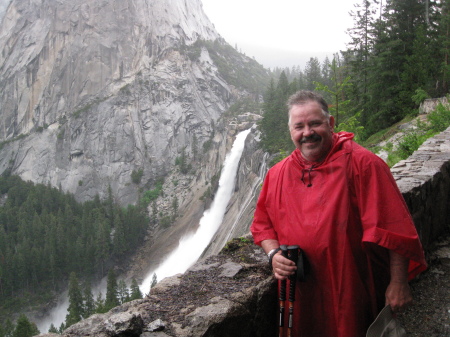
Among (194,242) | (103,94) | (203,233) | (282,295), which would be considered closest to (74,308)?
(194,242)

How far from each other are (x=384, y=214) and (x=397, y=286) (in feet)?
1.64

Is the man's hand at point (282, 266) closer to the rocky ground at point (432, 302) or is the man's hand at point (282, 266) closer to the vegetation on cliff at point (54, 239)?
the rocky ground at point (432, 302)

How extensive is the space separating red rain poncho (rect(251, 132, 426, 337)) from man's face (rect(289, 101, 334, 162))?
7 cm

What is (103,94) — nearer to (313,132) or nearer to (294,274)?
(313,132)

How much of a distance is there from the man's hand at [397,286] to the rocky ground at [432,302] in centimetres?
111

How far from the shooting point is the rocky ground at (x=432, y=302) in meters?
3.20

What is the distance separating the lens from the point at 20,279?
53750 mm

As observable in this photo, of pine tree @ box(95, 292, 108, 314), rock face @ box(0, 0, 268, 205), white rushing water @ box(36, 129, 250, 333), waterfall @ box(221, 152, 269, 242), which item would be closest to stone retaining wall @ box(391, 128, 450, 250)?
waterfall @ box(221, 152, 269, 242)

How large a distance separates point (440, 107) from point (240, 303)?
948 cm

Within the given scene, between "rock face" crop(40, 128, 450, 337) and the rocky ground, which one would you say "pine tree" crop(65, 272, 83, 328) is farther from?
the rocky ground

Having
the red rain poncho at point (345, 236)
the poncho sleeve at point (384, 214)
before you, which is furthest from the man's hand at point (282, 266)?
the poncho sleeve at point (384, 214)

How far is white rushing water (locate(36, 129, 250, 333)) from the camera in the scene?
145 feet

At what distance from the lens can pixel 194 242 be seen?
153ft

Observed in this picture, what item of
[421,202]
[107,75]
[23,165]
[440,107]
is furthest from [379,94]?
[23,165]
